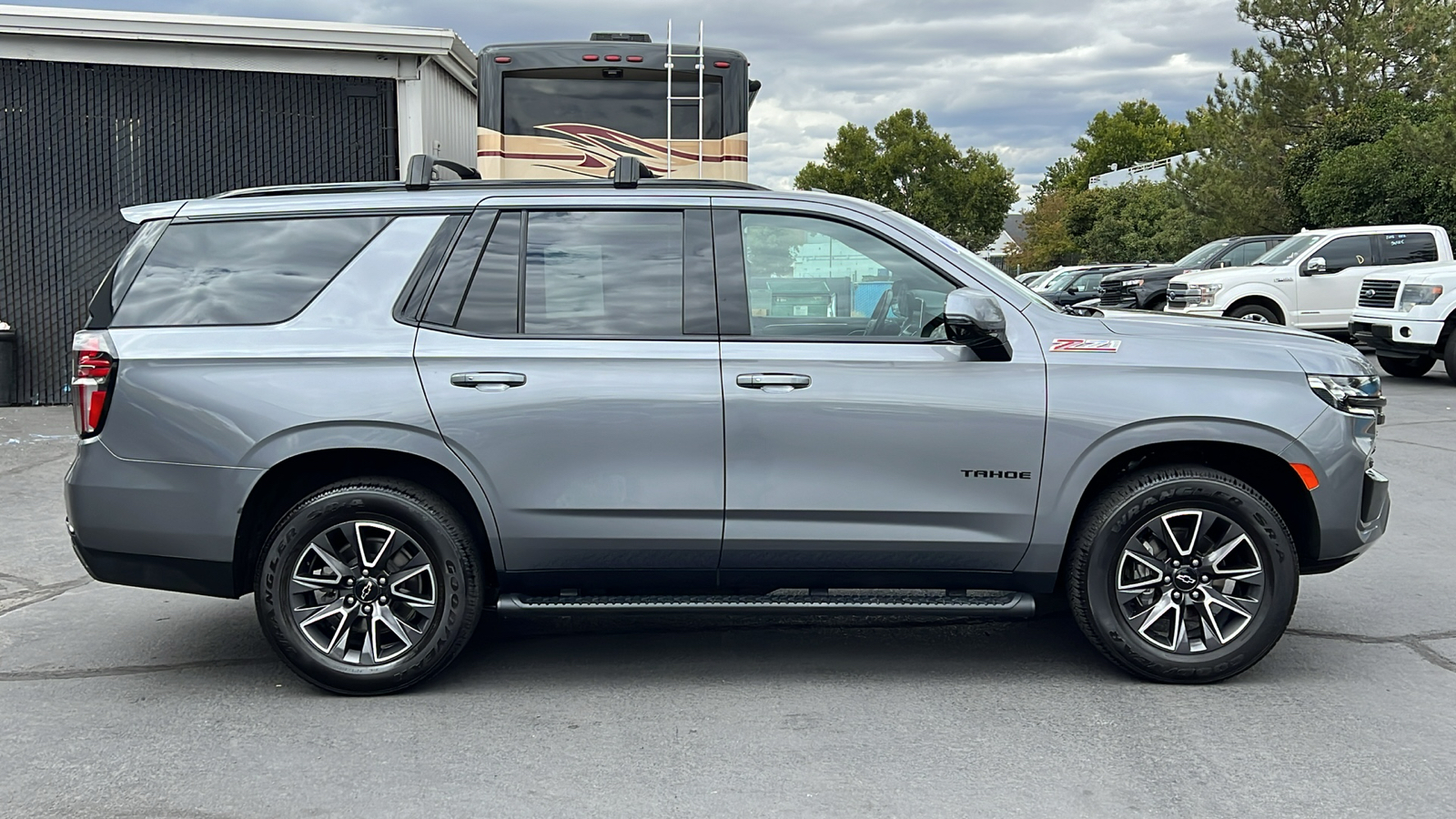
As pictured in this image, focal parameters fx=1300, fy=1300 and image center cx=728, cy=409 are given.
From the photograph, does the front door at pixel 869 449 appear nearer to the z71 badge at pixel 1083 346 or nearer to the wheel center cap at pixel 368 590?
the z71 badge at pixel 1083 346

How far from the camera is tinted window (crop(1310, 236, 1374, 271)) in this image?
1816cm

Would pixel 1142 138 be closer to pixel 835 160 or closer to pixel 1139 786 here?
pixel 835 160

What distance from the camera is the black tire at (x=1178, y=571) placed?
470cm

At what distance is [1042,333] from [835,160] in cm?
7705

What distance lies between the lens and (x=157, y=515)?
4699mm

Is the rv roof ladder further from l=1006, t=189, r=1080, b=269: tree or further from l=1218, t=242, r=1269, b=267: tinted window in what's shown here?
l=1006, t=189, r=1080, b=269: tree

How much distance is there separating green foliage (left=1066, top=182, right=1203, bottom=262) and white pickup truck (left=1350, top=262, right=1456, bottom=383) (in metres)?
27.2

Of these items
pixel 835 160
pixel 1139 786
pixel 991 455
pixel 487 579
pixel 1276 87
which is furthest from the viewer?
pixel 835 160

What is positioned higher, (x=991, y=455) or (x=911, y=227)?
(x=911, y=227)

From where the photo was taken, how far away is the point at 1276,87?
35750mm

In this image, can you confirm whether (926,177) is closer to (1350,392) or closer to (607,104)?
(607,104)

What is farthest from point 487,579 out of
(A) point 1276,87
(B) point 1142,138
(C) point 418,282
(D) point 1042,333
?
(B) point 1142,138

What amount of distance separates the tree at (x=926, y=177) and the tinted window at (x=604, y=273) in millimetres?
72370

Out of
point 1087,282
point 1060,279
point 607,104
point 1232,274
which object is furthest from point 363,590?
point 1060,279
